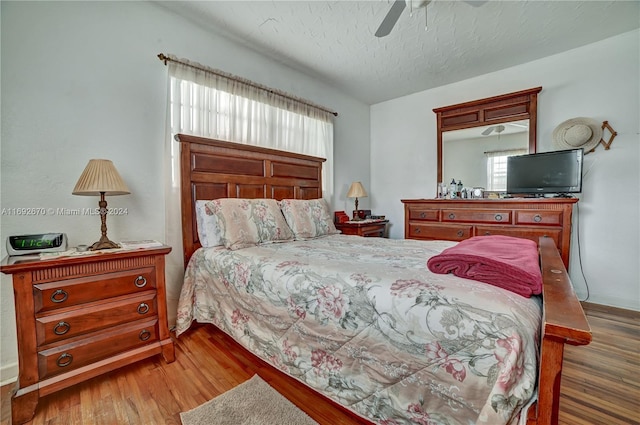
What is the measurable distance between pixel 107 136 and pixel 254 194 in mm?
1222

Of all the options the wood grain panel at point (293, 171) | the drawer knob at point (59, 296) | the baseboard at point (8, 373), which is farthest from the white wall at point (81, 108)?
the wood grain panel at point (293, 171)

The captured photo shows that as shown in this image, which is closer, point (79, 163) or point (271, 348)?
point (271, 348)

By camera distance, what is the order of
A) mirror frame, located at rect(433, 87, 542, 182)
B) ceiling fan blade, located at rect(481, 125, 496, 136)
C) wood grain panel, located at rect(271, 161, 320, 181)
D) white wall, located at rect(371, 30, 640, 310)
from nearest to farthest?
white wall, located at rect(371, 30, 640, 310), wood grain panel, located at rect(271, 161, 320, 181), mirror frame, located at rect(433, 87, 542, 182), ceiling fan blade, located at rect(481, 125, 496, 136)

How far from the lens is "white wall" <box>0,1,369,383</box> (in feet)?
5.28

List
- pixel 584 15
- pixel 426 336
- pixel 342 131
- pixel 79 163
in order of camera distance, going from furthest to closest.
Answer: pixel 342 131 → pixel 584 15 → pixel 79 163 → pixel 426 336

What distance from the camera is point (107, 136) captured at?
1934mm

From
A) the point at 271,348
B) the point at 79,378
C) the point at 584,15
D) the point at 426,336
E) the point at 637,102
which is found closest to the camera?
the point at 426,336

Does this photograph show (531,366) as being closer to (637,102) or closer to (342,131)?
(637,102)

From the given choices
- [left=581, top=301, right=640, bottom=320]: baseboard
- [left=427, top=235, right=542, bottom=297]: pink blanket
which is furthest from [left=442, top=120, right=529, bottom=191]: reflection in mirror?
[left=427, top=235, right=542, bottom=297]: pink blanket

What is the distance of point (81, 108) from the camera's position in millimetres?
1831

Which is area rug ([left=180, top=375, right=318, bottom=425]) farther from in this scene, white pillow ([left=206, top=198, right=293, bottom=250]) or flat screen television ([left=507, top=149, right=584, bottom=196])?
flat screen television ([left=507, top=149, right=584, bottom=196])

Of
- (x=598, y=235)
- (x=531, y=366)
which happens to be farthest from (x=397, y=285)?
(x=598, y=235)

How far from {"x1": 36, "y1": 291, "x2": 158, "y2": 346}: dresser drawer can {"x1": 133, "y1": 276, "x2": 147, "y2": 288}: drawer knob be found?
0.06 m

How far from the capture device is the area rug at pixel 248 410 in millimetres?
1296
